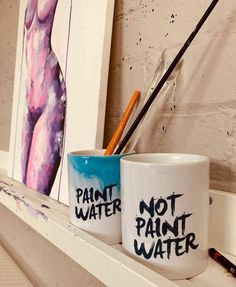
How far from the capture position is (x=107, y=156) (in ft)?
1.41

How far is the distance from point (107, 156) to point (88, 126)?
7.4 inches

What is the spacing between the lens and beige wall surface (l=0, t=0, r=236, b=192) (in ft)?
1.40

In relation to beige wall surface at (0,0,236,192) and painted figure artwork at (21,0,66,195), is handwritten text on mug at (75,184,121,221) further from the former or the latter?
painted figure artwork at (21,0,66,195)

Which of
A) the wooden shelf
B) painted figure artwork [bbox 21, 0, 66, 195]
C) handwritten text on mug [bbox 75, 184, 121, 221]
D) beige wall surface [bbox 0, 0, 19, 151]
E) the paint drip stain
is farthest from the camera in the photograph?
beige wall surface [bbox 0, 0, 19, 151]

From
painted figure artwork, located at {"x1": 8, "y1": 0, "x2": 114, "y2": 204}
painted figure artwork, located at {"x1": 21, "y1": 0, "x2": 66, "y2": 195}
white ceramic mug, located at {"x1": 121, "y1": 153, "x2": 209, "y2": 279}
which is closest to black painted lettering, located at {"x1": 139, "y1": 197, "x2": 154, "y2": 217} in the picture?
white ceramic mug, located at {"x1": 121, "y1": 153, "x2": 209, "y2": 279}

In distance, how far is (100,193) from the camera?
17.0 inches

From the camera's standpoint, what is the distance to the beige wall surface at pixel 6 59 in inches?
44.4

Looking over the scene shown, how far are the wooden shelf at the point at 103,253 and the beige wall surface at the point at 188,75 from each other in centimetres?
8

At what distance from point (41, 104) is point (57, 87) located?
3.4 inches

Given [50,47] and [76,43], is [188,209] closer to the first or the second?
[76,43]

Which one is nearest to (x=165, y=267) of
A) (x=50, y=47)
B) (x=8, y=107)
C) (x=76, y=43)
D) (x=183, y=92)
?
(x=183, y=92)

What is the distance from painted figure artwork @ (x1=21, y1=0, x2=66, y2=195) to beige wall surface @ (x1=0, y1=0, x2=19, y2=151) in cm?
25

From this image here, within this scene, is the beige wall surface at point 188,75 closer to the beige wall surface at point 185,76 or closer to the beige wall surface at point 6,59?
the beige wall surface at point 185,76

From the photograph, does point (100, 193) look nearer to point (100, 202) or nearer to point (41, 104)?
point (100, 202)
